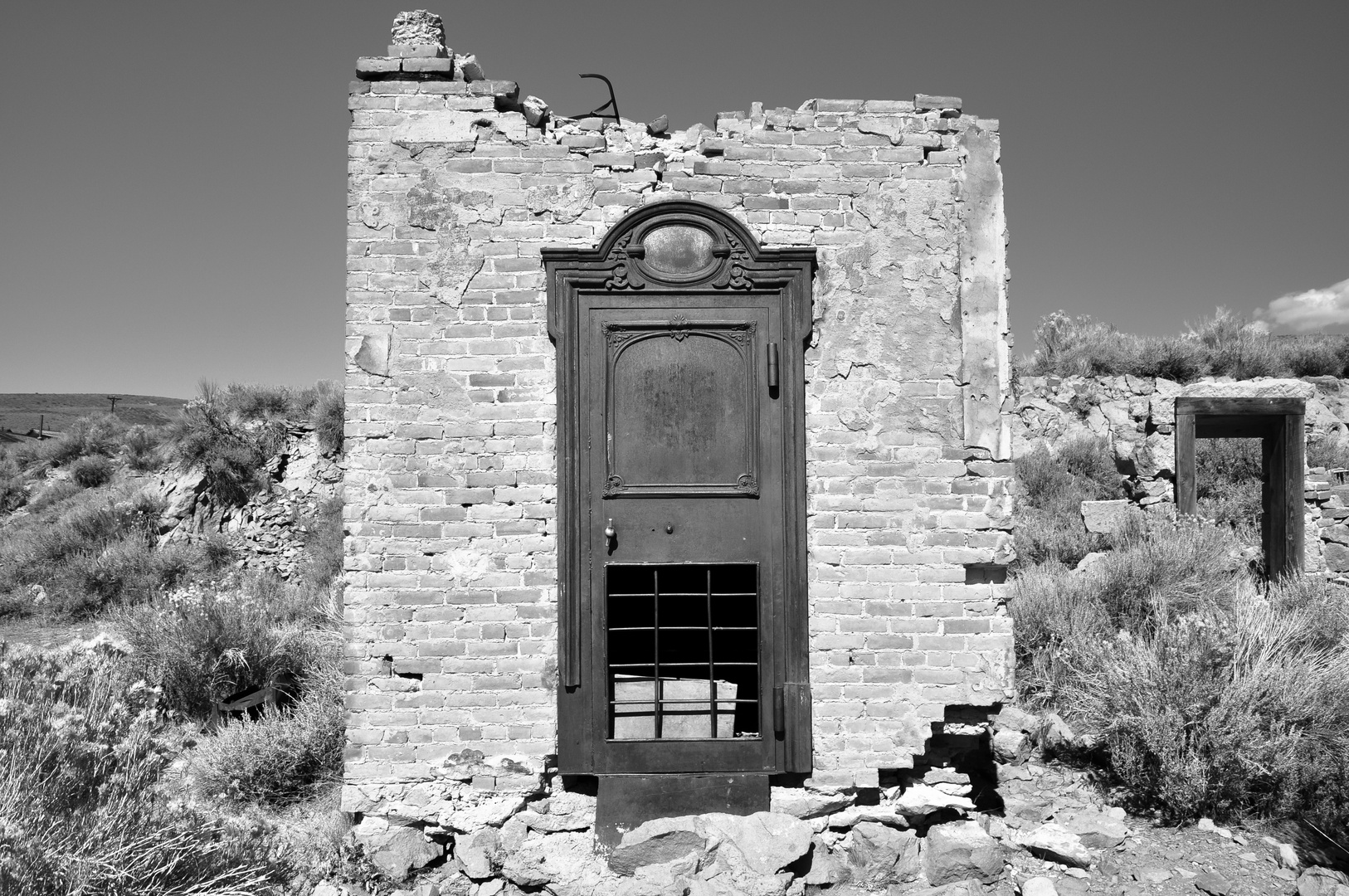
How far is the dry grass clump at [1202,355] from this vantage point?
15.0 meters

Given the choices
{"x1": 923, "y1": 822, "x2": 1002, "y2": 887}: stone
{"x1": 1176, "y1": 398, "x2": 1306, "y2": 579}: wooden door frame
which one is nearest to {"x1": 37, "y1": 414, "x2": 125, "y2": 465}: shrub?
{"x1": 923, "y1": 822, "x2": 1002, "y2": 887}: stone

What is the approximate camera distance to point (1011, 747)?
5496mm

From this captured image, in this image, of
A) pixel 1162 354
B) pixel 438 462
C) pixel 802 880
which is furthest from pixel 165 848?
pixel 1162 354

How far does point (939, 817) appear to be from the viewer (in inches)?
182

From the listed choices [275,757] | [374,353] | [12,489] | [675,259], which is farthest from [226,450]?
[675,259]

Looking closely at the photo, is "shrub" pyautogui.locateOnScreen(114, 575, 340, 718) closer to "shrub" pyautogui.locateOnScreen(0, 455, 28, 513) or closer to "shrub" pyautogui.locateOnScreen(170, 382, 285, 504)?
"shrub" pyautogui.locateOnScreen(170, 382, 285, 504)

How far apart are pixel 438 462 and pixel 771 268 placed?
88.1 inches

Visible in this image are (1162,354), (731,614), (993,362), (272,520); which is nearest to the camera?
(993,362)

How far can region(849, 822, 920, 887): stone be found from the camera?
4371 mm

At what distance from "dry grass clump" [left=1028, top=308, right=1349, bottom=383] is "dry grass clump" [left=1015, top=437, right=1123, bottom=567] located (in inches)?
84.5

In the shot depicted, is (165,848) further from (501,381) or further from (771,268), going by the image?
(771,268)

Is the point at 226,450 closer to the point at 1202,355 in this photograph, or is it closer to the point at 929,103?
the point at 929,103

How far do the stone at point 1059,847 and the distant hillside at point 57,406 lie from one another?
27.3 meters

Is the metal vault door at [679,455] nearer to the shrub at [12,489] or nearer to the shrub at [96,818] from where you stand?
the shrub at [96,818]
